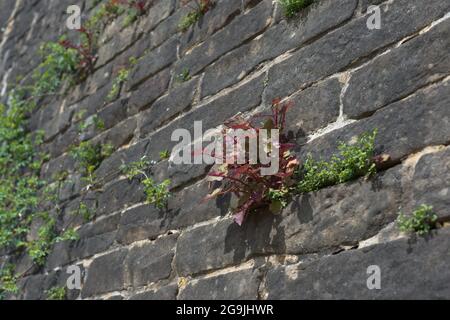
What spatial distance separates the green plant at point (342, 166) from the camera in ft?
7.14

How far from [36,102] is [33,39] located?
0.95m

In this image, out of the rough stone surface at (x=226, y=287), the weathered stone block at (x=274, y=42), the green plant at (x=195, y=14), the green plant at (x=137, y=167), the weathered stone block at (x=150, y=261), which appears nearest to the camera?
the rough stone surface at (x=226, y=287)

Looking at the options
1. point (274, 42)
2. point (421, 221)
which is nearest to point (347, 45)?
point (274, 42)

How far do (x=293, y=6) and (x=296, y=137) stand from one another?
2.19 ft

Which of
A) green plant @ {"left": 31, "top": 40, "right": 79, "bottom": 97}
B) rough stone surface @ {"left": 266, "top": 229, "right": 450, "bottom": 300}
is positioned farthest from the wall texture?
green plant @ {"left": 31, "top": 40, "right": 79, "bottom": 97}

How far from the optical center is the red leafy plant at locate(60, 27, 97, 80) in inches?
177

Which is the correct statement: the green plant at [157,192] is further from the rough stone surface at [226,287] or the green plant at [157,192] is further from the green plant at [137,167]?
the rough stone surface at [226,287]

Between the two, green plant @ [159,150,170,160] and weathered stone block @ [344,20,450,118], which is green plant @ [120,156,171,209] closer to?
green plant @ [159,150,170,160]

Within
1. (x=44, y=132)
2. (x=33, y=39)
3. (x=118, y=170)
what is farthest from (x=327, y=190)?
(x=33, y=39)

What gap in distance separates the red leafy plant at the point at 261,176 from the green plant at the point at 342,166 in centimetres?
8

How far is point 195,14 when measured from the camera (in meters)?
3.53

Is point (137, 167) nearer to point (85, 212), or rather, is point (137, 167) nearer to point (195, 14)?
point (85, 212)

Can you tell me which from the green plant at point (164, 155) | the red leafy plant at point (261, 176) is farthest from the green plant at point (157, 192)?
the red leafy plant at point (261, 176)

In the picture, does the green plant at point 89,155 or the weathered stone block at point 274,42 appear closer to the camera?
the weathered stone block at point 274,42
